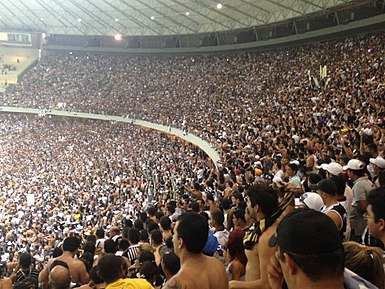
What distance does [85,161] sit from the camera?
1223 inches

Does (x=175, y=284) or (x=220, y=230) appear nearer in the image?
(x=175, y=284)

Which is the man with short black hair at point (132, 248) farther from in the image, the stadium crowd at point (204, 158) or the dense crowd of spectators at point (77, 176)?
the dense crowd of spectators at point (77, 176)

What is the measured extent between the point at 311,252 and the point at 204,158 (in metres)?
22.9

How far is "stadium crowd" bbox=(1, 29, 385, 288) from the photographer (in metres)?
4.26

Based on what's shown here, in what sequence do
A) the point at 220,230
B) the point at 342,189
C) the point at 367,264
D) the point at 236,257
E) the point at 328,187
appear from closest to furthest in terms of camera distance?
the point at 367,264, the point at 236,257, the point at 328,187, the point at 342,189, the point at 220,230

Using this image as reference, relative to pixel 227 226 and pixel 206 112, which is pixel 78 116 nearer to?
pixel 206 112

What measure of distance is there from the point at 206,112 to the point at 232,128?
834cm

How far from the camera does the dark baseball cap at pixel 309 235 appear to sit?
1.94 metres

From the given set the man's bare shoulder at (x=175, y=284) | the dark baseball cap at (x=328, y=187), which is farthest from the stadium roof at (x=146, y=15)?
the man's bare shoulder at (x=175, y=284)

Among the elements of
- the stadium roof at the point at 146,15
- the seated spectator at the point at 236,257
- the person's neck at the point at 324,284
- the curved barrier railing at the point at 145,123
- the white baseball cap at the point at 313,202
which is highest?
the stadium roof at the point at 146,15

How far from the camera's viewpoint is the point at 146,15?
4122 cm

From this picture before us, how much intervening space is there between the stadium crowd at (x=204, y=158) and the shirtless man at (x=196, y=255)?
2cm

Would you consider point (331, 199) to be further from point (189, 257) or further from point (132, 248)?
point (132, 248)

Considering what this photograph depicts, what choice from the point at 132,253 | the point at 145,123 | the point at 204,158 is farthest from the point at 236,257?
the point at 145,123
